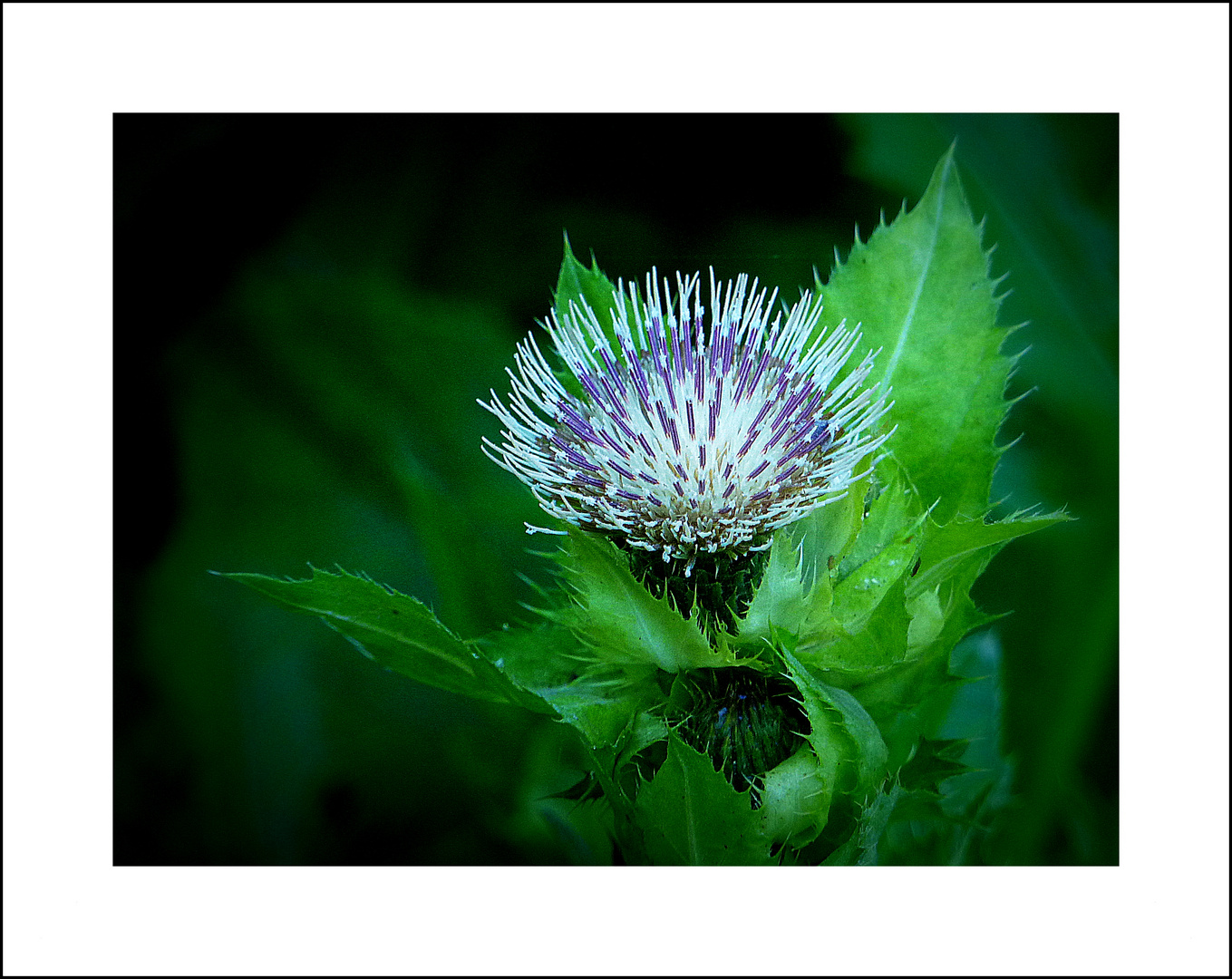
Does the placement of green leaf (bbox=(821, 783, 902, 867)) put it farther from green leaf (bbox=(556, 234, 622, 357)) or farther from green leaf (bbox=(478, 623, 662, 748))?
green leaf (bbox=(556, 234, 622, 357))

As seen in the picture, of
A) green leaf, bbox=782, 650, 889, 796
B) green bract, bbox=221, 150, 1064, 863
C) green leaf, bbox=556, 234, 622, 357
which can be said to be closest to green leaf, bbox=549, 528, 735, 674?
green bract, bbox=221, 150, 1064, 863

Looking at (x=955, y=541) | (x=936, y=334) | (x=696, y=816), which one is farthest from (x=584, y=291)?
(x=696, y=816)

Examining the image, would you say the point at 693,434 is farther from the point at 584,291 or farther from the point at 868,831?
the point at 868,831

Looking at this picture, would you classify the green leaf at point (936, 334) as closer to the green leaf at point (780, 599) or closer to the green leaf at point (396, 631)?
the green leaf at point (780, 599)
